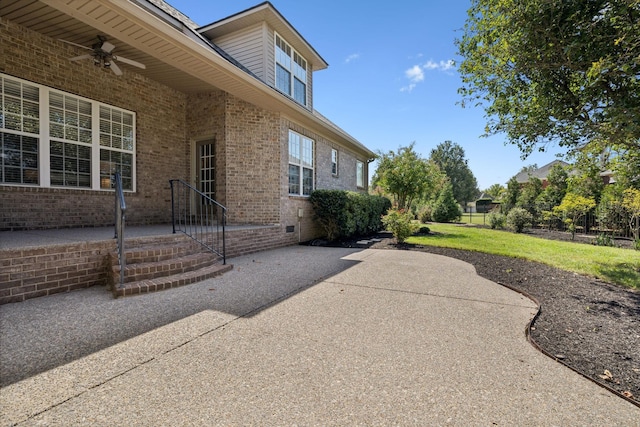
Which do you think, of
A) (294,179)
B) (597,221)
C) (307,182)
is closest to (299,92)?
(307,182)

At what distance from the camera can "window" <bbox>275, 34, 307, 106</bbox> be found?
9938 millimetres

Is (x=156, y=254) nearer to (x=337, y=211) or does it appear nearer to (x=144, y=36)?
(x=144, y=36)

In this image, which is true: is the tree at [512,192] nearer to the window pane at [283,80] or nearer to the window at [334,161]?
the window at [334,161]

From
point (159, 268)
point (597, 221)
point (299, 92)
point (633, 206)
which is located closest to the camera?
point (159, 268)

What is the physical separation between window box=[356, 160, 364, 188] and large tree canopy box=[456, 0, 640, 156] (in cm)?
921

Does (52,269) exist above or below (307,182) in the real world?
below

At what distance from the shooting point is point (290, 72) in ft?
34.6

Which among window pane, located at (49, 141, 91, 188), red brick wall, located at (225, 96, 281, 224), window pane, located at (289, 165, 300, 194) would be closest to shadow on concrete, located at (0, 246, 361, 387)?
red brick wall, located at (225, 96, 281, 224)

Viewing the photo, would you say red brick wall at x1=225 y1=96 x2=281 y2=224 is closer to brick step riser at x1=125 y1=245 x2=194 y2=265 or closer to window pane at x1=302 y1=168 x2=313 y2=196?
window pane at x1=302 y1=168 x2=313 y2=196

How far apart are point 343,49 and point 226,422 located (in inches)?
516

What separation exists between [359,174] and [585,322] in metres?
13.5

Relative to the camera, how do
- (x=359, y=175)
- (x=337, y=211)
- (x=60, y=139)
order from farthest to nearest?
(x=359, y=175), (x=337, y=211), (x=60, y=139)

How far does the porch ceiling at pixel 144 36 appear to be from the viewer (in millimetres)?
4277

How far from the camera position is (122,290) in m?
3.91
